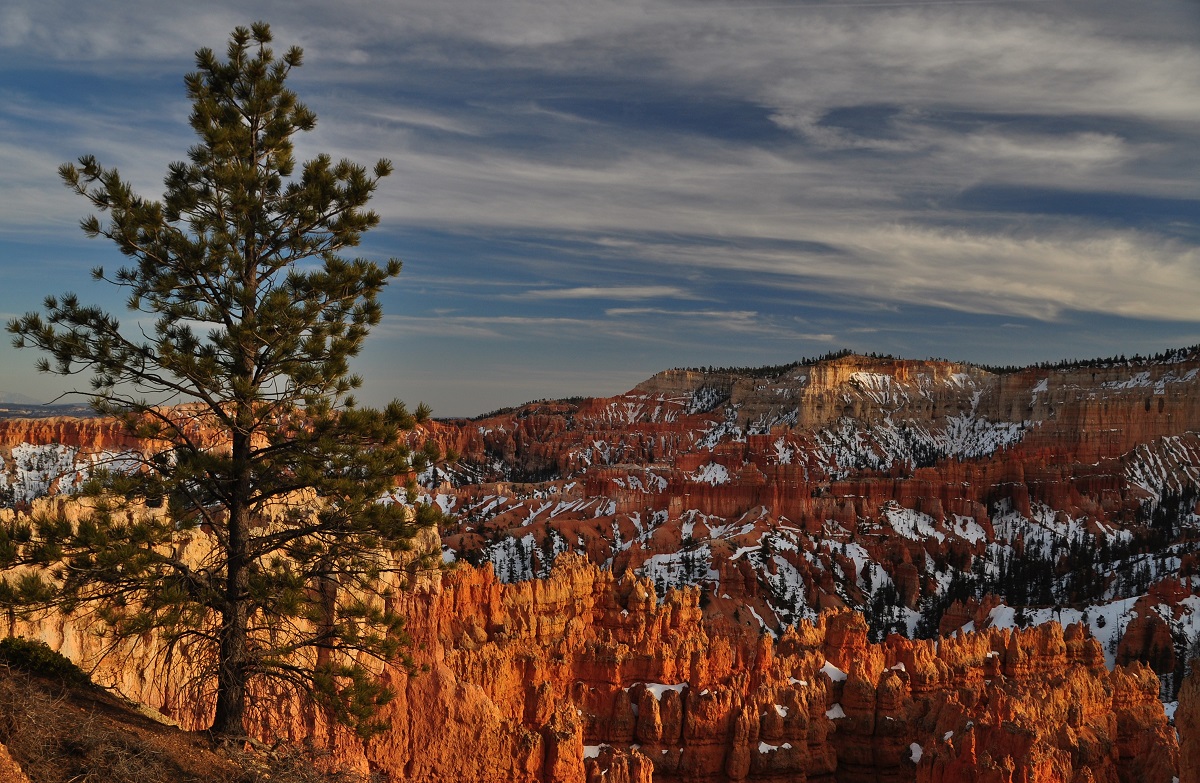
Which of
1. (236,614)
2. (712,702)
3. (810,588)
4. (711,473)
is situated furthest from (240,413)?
(711,473)

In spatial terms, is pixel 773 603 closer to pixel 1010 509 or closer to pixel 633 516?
pixel 633 516

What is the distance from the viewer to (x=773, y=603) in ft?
237

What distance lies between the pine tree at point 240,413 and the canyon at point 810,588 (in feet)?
4.72

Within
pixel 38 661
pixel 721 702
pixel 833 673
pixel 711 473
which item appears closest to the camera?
pixel 38 661

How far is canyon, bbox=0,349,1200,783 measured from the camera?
83.1 ft

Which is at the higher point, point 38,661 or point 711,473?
point 711,473

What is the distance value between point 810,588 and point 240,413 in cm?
6858

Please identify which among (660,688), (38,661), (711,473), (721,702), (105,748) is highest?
(711,473)

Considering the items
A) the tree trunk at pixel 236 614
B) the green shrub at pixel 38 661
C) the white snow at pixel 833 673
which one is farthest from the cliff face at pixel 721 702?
the tree trunk at pixel 236 614

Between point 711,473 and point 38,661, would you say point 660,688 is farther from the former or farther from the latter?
point 711,473

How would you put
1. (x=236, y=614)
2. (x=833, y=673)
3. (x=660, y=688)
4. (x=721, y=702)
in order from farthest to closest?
(x=833, y=673)
(x=660, y=688)
(x=721, y=702)
(x=236, y=614)

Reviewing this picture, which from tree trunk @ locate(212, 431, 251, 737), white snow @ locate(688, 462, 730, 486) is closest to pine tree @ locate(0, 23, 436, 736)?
tree trunk @ locate(212, 431, 251, 737)

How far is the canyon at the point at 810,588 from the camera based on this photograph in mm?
25344

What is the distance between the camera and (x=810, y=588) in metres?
76.2
